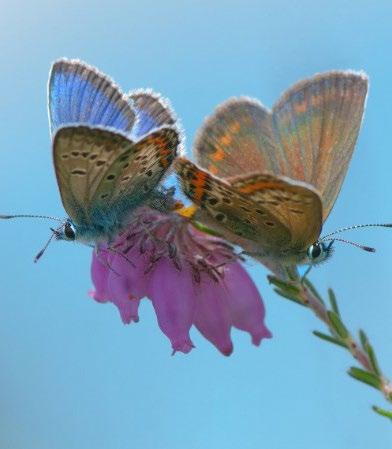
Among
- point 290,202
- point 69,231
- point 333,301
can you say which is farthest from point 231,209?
point 69,231

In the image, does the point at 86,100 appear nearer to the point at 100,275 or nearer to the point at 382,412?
the point at 100,275

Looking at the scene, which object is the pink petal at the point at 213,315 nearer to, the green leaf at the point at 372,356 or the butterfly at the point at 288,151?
the butterfly at the point at 288,151

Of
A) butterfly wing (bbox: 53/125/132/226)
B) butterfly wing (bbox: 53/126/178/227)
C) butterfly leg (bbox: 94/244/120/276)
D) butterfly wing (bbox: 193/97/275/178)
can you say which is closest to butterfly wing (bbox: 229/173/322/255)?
butterfly wing (bbox: 193/97/275/178)

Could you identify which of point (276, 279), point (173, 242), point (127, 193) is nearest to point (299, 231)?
point (276, 279)

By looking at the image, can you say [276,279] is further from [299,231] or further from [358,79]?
[358,79]

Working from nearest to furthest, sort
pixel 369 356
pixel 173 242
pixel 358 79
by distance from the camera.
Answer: pixel 369 356
pixel 358 79
pixel 173 242

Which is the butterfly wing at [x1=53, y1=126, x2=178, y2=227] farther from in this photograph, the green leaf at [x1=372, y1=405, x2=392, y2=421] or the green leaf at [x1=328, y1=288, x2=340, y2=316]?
the green leaf at [x1=372, y1=405, x2=392, y2=421]
